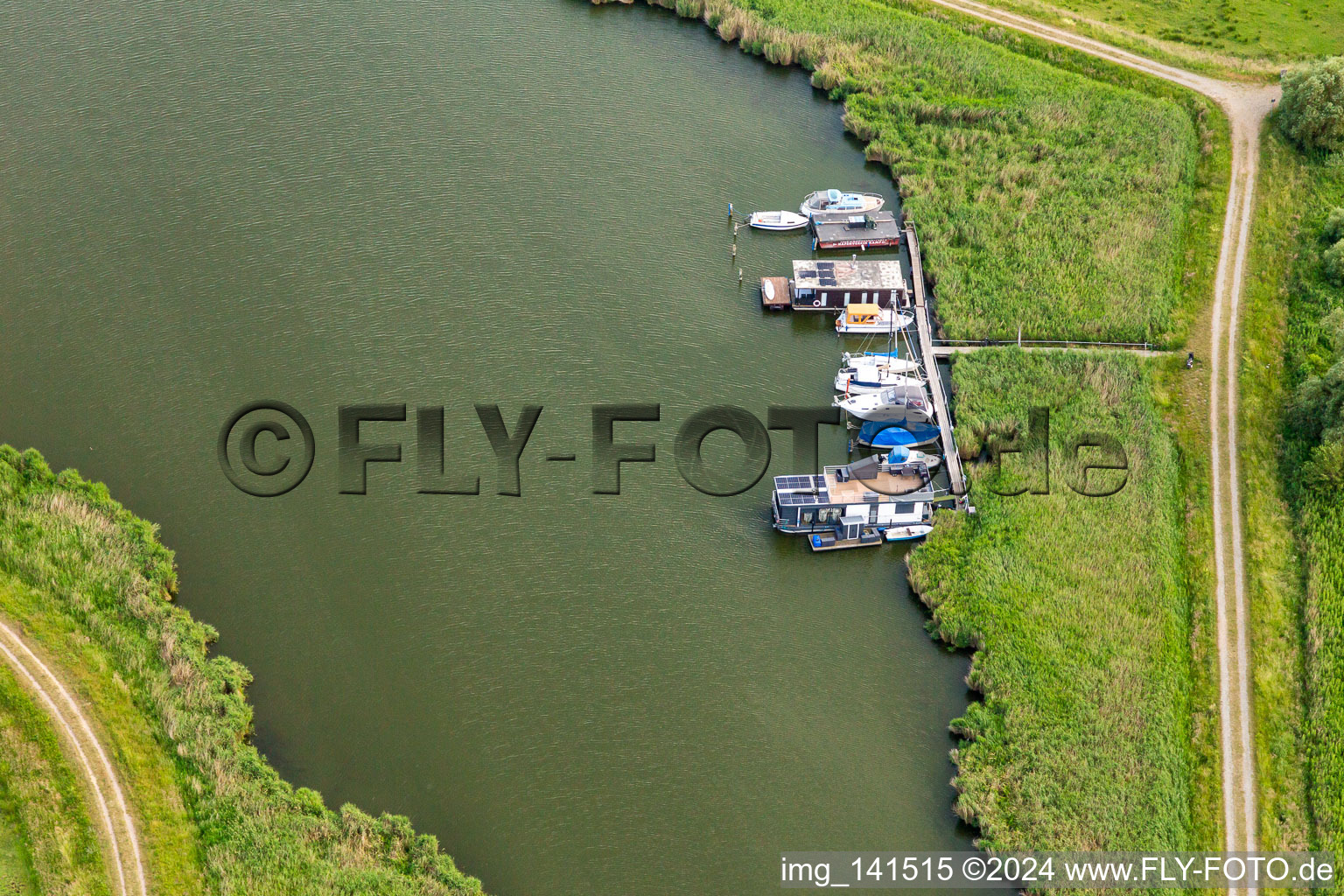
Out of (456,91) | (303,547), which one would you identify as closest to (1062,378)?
(303,547)

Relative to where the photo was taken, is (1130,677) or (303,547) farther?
(303,547)

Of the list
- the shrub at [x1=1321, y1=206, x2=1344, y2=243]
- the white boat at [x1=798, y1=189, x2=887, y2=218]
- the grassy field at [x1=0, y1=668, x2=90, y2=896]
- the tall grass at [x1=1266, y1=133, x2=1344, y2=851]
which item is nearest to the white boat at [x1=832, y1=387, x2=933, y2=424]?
the white boat at [x1=798, y1=189, x2=887, y2=218]

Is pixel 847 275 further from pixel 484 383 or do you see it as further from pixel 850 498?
pixel 484 383

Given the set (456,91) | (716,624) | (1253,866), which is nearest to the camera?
(1253,866)

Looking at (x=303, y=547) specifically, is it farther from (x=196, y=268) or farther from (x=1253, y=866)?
(x=1253, y=866)

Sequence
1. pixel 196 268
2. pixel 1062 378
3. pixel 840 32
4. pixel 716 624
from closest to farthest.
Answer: pixel 716 624, pixel 1062 378, pixel 196 268, pixel 840 32
